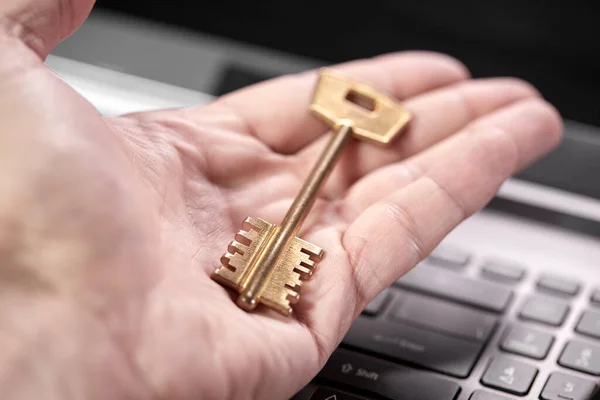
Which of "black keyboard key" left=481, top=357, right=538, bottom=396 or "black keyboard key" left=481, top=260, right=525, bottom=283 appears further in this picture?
"black keyboard key" left=481, top=260, right=525, bottom=283

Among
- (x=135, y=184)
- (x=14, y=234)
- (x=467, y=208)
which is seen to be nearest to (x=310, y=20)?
(x=467, y=208)

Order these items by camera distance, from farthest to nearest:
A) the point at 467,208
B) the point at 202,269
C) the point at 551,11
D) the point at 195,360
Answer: the point at 551,11 → the point at 467,208 → the point at 202,269 → the point at 195,360

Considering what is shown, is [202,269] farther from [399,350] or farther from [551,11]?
[551,11]

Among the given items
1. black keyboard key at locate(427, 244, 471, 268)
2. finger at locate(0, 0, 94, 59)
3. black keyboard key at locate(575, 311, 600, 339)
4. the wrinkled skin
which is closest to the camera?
the wrinkled skin

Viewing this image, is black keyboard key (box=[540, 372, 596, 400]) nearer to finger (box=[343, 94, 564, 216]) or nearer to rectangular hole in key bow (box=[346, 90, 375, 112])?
finger (box=[343, 94, 564, 216])

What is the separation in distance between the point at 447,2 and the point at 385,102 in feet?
0.85

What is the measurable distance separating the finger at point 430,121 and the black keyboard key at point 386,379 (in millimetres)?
253

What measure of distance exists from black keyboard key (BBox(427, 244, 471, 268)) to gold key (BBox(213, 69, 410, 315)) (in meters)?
0.16

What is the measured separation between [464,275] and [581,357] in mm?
189

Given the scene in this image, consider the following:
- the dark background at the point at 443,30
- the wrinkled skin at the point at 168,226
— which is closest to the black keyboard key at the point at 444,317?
the wrinkled skin at the point at 168,226

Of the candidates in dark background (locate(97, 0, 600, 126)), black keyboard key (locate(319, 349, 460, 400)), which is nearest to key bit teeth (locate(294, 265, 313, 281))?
black keyboard key (locate(319, 349, 460, 400))

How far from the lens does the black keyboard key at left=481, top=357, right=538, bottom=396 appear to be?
855mm

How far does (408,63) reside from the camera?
1185 millimetres

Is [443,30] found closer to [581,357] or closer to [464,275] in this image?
[464,275]
